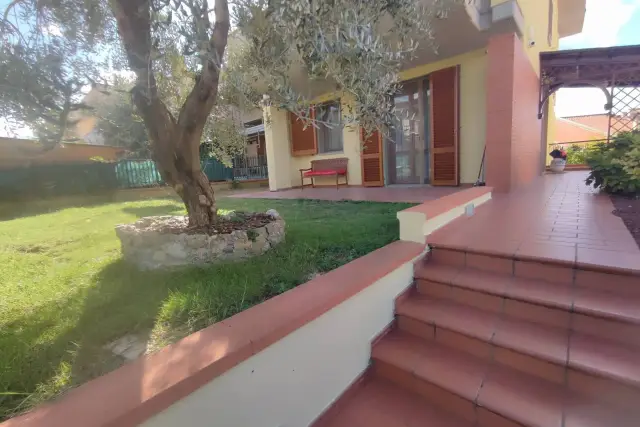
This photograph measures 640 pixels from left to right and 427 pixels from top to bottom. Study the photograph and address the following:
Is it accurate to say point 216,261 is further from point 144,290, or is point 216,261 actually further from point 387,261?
point 387,261

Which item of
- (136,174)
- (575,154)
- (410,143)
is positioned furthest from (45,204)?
(575,154)

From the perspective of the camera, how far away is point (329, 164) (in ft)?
31.6

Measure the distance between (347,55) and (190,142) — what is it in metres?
1.75

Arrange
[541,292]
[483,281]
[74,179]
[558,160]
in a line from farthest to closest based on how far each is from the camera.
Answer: [558,160]
[74,179]
[483,281]
[541,292]

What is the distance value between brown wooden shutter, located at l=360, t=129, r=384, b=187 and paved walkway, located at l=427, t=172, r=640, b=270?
14.1ft

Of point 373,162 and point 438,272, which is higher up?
point 373,162

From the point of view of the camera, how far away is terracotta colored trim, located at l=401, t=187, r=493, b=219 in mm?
2756

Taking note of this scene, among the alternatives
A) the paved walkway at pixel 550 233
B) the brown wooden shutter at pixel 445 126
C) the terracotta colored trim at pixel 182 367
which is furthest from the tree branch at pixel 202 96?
the brown wooden shutter at pixel 445 126

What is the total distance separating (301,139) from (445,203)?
7633 mm

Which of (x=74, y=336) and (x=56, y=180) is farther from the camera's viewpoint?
(x=56, y=180)

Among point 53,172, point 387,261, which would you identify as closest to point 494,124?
point 387,261

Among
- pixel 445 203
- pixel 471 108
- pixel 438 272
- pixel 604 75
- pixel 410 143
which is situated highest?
pixel 604 75

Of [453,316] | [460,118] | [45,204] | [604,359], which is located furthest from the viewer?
[45,204]

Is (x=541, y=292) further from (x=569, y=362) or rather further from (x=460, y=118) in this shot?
(x=460, y=118)
